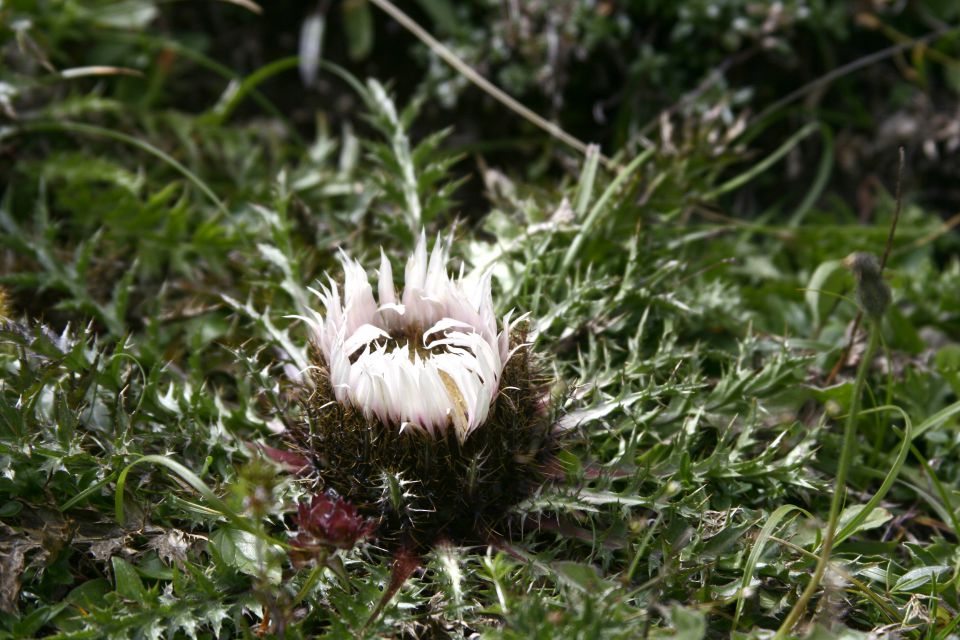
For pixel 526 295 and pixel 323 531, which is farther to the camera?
pixel 526 295

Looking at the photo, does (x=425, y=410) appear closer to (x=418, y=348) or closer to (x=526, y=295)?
(x=418, y=348)

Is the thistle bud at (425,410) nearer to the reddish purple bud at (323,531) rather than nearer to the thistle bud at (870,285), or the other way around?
the reddish purple bud at (323,531)

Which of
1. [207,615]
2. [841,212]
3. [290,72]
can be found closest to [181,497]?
[207,615]

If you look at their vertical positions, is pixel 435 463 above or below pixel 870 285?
below

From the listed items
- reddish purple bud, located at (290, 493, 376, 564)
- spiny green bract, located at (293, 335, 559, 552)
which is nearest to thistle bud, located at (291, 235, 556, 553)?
spiny green bract, located at (293, 335, 559, 552)

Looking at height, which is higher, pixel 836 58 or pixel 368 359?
pixel 836 58

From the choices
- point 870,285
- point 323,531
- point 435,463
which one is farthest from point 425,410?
point 870,285

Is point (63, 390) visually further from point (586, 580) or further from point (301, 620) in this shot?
point (586, 580)
